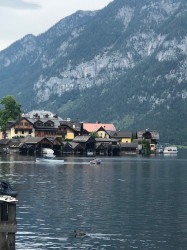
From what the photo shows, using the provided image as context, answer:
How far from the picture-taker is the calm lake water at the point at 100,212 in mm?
58406

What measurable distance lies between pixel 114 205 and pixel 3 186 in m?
21.9

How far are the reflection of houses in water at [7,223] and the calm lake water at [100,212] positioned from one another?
6.25m

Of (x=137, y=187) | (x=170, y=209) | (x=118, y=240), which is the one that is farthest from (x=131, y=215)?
(x=137, y=187)

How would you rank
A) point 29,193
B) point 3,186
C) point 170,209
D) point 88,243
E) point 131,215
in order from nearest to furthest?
point 88,243, point 3,186, point 131,215, point 170,209, point 29,193

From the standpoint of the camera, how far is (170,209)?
7694cm

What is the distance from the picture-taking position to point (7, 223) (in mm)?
47688

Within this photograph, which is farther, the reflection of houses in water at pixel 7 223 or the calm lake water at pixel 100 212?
the calm lake water at pixel 100 212

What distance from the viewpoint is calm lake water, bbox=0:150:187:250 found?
5841 centimetres

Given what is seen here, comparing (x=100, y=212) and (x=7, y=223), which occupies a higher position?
(x=7, y=223)

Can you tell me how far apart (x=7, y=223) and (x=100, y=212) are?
26896mm

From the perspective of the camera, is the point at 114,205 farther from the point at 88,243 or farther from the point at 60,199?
the point at 88,243

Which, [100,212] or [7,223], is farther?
[100,212]

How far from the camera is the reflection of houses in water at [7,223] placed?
47594 millimetres

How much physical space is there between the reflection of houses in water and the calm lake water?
6.25 m
